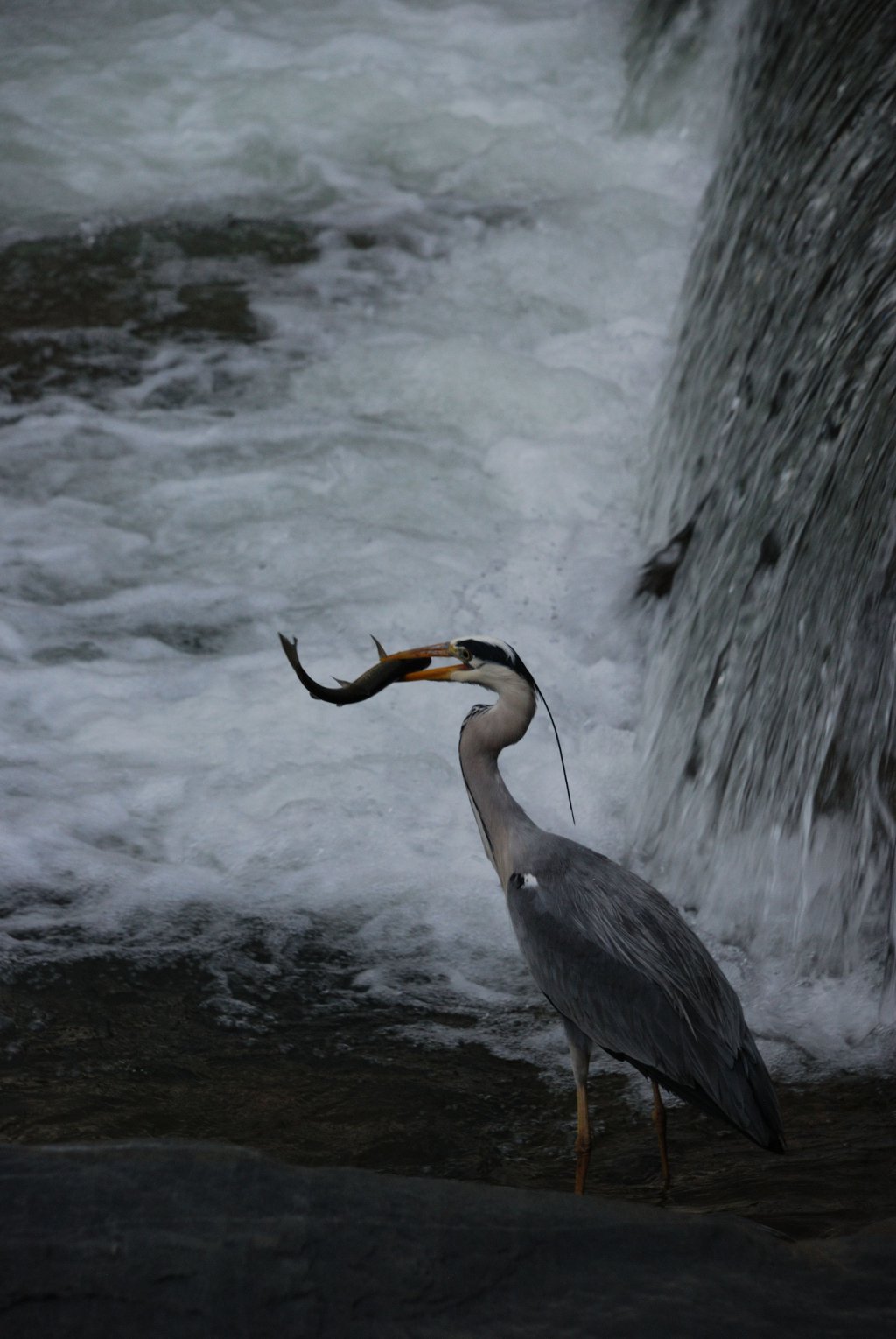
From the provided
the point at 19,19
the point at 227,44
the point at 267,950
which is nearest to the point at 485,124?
the point at 227,44

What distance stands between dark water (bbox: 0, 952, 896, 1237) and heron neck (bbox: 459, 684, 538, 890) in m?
0.48

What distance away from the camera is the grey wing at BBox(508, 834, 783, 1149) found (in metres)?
2.88

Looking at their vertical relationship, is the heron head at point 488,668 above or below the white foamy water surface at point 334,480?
above

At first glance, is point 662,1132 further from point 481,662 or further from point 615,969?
point 481,662

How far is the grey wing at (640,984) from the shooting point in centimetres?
288

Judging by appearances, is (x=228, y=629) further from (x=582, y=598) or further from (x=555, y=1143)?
(x=555, y=1143)

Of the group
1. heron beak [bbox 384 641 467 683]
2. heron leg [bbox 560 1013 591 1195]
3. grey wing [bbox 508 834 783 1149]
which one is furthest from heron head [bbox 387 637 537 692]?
heron leg [bbox 560 1013 591 1195]

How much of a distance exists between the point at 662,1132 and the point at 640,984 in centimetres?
28

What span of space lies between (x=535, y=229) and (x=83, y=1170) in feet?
25.1

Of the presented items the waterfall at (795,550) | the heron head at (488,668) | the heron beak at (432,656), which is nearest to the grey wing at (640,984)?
the heron head at (488,668)

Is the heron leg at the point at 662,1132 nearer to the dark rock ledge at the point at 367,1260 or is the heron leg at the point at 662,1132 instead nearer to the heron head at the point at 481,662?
the dark rock ledge at the point at 367,1260

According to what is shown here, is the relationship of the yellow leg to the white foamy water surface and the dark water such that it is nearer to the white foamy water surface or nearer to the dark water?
the dark water

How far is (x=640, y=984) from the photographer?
304 centimetres

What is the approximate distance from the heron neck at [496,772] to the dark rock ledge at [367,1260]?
51.2 inches
